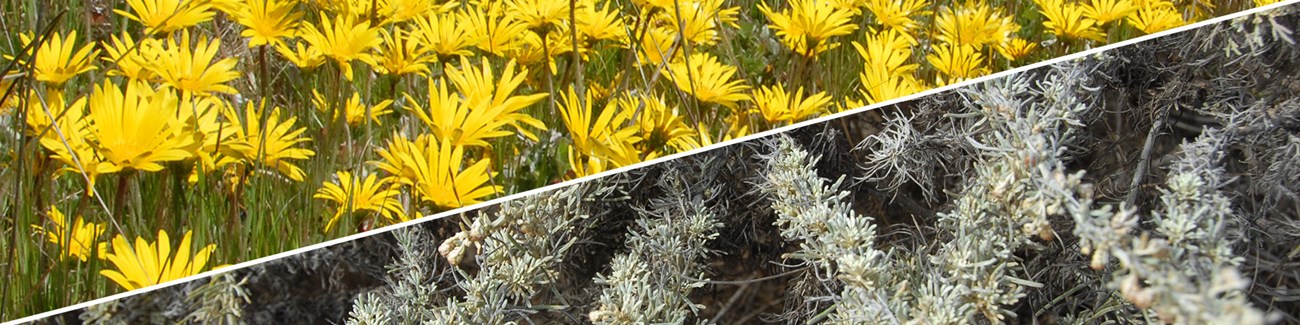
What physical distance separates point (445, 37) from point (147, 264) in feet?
2.45

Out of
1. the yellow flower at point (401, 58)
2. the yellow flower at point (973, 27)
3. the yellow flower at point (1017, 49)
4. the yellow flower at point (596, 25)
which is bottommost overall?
the yellow flower at point (1017, 49)

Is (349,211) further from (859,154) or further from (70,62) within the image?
(859,154)

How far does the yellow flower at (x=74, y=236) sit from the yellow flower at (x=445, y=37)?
595 mm

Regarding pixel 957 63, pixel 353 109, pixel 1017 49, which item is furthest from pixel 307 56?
pixel 1017 49

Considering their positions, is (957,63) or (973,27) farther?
(973,27)

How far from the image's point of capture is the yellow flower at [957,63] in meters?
2.14

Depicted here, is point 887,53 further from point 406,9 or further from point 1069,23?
point 406,9

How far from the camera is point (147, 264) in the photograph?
47.1 inches

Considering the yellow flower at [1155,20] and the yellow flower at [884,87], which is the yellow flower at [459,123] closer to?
the yellow flower at [884,87]

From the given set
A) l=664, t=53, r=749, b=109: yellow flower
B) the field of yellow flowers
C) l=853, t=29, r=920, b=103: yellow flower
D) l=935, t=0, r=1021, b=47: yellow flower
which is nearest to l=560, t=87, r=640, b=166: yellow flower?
the field of yellow flowers

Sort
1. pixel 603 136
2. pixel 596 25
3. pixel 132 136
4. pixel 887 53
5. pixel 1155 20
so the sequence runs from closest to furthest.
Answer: pixel 132 136 → pixel 603 136 → pixel 596 25 → pixel 887 53 → pixel 1155 20

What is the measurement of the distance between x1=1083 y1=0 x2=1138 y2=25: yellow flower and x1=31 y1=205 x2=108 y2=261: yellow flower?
5.90 feet

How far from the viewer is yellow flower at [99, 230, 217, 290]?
118 centimetres

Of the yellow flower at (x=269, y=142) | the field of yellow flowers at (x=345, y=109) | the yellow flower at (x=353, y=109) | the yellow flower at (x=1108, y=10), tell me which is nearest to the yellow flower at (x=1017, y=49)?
the field of yellow flowers at (x=345, y=109)
